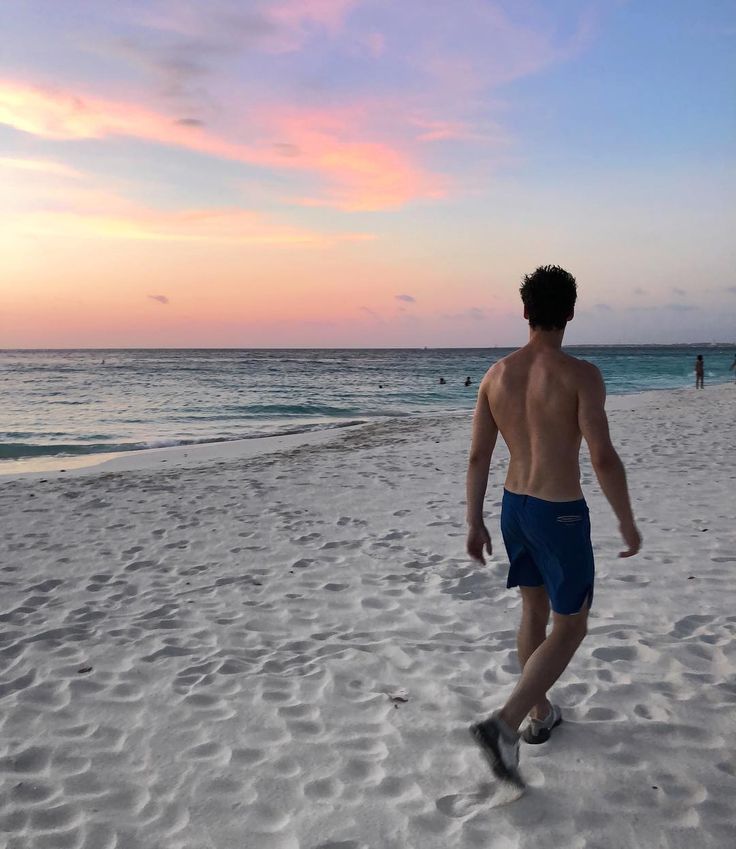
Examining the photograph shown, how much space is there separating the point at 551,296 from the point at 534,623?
1439 millimetres

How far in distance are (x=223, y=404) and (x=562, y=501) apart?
26683mm

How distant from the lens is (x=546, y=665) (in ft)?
8.75

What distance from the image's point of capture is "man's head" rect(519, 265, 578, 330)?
8.80ft

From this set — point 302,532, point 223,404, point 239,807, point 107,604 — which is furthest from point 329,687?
point 223,404

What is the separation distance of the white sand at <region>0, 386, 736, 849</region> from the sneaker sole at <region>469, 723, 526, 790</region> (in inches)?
3.1

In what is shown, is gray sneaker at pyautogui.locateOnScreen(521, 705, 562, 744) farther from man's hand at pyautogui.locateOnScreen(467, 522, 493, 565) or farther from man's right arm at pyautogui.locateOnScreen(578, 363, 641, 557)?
man's right arm at pyautogui.locateOnScreen(578, 363, 641, 557)

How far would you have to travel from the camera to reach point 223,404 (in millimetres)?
28391

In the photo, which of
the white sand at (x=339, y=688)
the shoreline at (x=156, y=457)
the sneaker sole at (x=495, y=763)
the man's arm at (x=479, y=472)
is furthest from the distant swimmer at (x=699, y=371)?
the sneaker sole at (x=495, y=763)

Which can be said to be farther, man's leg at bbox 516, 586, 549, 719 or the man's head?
man's leg at bbox 516, 586, 549, 719

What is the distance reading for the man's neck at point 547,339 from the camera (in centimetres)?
272

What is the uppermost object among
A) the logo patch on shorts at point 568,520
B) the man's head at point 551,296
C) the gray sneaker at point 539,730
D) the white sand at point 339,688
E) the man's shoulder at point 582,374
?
the man's head at point 551,296

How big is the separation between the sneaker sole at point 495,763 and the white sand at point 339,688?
0.08 meters

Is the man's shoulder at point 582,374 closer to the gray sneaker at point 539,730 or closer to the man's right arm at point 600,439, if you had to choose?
the man's right arm at point 600,439

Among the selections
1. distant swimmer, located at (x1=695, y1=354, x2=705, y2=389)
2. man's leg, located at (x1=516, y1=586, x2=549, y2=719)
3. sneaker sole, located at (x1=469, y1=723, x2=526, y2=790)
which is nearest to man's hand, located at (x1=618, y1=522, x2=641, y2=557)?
man's leg, located at (x1=516, y1=586, x2=549, y2=719)
